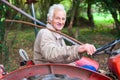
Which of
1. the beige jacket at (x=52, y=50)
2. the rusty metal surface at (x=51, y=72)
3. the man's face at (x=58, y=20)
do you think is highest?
the man's face at (x=58, y=20)

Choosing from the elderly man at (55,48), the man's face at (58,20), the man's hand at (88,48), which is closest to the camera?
the man's hand at (88,48)

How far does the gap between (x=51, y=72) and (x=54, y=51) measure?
196mm

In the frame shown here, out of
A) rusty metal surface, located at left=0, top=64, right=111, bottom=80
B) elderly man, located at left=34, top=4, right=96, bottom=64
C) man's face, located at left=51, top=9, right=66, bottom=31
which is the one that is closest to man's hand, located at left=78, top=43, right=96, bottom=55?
elderly man, located at left=34, top=4, right=96, bottom=64

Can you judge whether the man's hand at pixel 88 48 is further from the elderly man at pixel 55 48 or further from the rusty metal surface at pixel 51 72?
the rusty metal surface at pixel 51 72

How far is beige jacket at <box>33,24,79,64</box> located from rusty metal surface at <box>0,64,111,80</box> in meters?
0.11

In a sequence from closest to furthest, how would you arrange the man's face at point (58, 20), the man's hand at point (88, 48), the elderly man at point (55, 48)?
the man's hand at point (88, 48)
the elderly man at point (55, 48)
the man's face at point (58, 20)

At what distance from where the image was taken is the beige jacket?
3252 millimetres

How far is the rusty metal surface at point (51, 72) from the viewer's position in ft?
10.6

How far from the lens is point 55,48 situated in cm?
331

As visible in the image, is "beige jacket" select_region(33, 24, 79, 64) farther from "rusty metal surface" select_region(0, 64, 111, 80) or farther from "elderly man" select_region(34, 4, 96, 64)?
"rusty metal surface" select_region(0, 64, 111, 80)

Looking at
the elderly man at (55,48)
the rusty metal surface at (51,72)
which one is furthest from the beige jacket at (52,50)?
the rusty metal surface at (51,72)

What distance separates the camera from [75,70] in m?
3.30

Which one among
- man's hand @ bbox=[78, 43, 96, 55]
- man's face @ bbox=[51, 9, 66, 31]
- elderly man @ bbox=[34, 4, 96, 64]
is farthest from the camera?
man's face @ bbox=[51, 9, 66, 31]

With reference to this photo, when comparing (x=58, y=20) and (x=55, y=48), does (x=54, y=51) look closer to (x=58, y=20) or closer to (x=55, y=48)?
(x=55, y=48)
